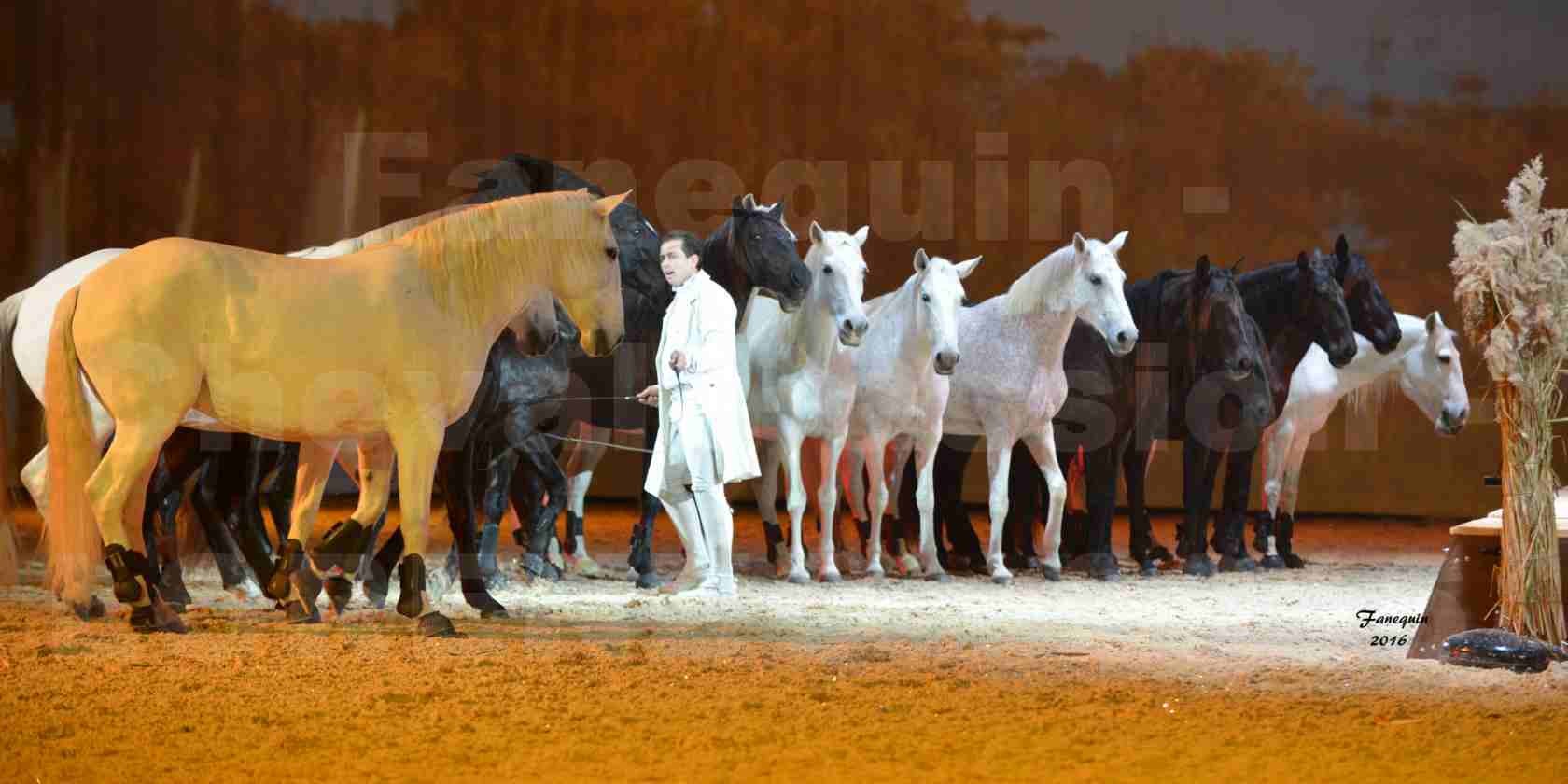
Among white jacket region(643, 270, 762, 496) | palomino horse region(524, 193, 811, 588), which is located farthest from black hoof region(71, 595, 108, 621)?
palomino horse region(524, 193, 811, 588)

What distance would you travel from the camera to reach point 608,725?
430 cm

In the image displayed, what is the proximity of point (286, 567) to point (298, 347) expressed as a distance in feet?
3.22

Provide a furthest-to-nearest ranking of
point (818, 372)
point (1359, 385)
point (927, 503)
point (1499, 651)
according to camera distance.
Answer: point (1359, 385) < point (927, 503) < point (818, 372) < point (1499, 651)

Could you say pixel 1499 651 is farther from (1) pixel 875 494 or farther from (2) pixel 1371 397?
(2) pixel 1371 397

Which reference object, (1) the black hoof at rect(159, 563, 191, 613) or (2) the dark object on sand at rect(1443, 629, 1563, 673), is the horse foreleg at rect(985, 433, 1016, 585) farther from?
(1) the black hoof at rect(159, 563, 191, 613)

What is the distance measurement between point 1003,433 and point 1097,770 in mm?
5548

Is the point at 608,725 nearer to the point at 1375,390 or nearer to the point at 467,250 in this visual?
the point at 467,250

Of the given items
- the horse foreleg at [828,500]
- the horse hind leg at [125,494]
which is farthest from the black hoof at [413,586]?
the horse foreleg at [828,500]

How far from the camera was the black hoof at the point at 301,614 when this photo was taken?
6.31m

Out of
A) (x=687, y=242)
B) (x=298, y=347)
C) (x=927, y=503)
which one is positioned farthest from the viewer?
(x=927, y=503)

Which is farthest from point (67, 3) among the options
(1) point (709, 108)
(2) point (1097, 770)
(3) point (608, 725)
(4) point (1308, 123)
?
(2) point (1097, 770)

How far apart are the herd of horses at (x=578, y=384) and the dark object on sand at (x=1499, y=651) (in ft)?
10.8

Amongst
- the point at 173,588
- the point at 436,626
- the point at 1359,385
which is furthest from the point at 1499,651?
the point at 1359,385

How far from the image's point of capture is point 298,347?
18.9 feet
